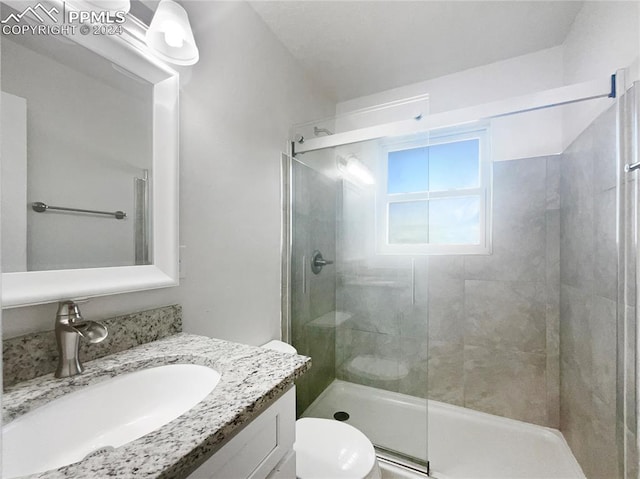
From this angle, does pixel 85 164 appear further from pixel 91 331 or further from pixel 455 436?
pixel 455 436

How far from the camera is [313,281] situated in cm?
182

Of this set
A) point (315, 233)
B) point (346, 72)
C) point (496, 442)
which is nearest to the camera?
point (496, 442)

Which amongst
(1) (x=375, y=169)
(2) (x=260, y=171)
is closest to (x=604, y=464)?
(1) (x=375, y=169)

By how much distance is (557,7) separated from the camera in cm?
141

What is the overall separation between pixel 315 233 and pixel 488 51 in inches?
63.4

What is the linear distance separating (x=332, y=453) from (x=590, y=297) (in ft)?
4.63

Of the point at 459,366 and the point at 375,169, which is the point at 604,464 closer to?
the point at 459,366

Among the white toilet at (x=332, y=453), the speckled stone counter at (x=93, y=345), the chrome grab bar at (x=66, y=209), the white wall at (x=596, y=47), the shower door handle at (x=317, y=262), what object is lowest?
the white toilet at (x=332, y=453)

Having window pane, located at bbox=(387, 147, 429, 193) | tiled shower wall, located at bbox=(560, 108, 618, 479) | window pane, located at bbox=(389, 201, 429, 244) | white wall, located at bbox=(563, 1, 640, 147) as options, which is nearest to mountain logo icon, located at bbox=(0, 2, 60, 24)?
window pane, located at bbox=(387, 147, 429, 193)

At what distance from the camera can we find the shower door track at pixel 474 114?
1.18m

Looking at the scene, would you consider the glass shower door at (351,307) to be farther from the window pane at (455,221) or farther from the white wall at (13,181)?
the white wall at (13,181)

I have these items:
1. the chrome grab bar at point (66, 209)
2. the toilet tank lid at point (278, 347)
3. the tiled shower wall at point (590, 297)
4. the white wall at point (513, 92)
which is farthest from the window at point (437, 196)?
the chrome grab bar at point (66, 209)

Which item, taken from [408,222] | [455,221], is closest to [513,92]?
[455,221]

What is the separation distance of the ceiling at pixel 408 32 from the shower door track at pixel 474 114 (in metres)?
0.51
